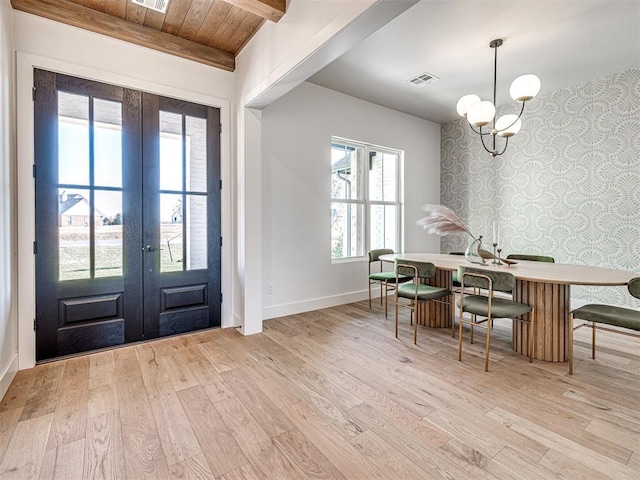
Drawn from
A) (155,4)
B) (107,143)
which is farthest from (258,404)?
(155,4)

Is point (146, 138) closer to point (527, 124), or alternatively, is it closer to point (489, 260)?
point (489, 260)

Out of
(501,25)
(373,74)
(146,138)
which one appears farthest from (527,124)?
(146,138)

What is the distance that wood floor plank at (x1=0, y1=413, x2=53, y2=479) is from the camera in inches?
59.3

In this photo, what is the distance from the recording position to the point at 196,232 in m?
3.41

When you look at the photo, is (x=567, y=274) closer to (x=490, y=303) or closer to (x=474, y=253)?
(x=490, y=303)

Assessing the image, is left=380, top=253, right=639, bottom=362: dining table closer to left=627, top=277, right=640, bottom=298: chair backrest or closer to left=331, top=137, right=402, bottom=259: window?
left=627, top=277, right=640, bottom=298: chair backrest

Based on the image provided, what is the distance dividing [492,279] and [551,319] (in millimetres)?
727

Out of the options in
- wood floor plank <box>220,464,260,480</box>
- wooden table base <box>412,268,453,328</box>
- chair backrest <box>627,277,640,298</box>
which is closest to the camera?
wood floor plank <box>220,464,260,480</box>

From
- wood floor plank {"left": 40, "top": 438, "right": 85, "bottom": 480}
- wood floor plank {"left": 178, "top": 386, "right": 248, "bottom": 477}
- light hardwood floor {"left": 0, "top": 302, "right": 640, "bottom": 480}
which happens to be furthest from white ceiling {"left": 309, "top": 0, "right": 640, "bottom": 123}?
wood floor plank {"left": 40, "top": 438, "right": 85, "bottom": 480}

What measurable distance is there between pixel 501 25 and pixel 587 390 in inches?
126

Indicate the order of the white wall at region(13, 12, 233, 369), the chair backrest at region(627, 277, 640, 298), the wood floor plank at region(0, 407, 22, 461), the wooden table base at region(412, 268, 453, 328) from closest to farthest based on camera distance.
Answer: the wood floor plank at region(0, 407, 22, 461), the chair backrest at region(627, 277, 640, 298), the white wall at region(13, 12, 233, 369), the wooden table base at region(412, 268, 453, 328)

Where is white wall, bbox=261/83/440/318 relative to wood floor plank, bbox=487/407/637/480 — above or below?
above

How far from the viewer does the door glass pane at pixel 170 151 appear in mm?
3182

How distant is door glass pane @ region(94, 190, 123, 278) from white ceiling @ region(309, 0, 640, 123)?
2817 millimetres
